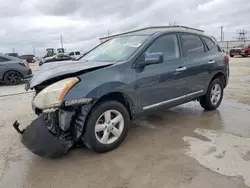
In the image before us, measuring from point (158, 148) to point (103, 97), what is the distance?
1.06 meters

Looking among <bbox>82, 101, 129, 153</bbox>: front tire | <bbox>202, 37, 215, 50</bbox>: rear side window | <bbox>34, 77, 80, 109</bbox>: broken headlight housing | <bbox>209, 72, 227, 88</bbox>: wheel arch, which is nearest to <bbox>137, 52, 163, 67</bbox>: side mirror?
<bbox>82, 101, 129, 153</bbox>: front tire

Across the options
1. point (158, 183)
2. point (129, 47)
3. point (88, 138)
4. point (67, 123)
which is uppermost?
point (129, 47)

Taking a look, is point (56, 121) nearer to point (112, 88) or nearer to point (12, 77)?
point (112, 88)

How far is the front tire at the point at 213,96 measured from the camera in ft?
15.6

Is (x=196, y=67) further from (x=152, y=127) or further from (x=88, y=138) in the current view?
(x=88, y=138)

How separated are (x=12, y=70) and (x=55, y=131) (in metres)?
8.27

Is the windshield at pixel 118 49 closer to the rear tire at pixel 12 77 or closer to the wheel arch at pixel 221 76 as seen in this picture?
the wheel arch at pixel 221 76

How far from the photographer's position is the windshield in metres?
3.50

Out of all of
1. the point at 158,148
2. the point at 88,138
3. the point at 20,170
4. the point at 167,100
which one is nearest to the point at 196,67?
the point at 167,100

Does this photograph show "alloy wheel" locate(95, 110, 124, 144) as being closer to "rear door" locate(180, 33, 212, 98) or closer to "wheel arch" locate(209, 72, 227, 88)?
"rear door" locate(180, 33, 212, 98)

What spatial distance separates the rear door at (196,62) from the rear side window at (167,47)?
182 mm

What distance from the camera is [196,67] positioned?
13.8 feet

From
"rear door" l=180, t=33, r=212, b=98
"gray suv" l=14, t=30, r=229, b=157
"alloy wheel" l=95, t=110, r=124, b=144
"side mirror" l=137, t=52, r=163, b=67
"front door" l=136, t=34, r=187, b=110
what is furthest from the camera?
"rear door" l=180, t=33, r=212, b=98

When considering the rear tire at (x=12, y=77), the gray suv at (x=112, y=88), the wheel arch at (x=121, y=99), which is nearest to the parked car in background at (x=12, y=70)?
the rear tire at (x=12, y=77)
